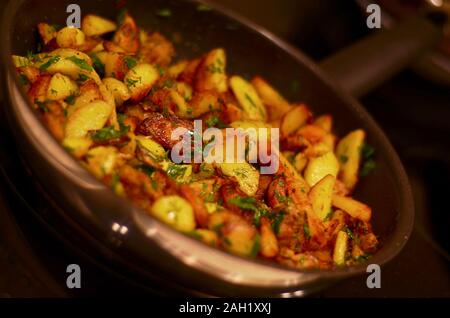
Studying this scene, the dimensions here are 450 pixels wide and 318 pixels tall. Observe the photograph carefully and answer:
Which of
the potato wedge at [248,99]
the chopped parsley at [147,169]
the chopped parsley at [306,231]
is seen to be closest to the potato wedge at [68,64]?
the chopped parsley at [147,169]

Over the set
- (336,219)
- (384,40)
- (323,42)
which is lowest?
(336,219)

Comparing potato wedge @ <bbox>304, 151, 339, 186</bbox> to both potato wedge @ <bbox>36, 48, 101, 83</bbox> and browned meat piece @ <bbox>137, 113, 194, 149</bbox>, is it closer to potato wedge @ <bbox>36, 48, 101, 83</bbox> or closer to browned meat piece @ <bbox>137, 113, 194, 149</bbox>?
browned meat piece @ <bbox>137, 113, 194, 149</bbox>

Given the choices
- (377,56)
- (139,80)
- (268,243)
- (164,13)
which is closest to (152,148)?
(139,80)

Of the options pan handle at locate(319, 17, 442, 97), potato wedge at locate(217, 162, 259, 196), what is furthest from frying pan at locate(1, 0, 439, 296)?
potato wedge at locate(217, 162, 259, 196)

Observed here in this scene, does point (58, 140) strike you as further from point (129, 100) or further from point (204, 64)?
point (204, 64)

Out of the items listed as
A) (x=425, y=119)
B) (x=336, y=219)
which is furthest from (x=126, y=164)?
(x=425, y=119)
